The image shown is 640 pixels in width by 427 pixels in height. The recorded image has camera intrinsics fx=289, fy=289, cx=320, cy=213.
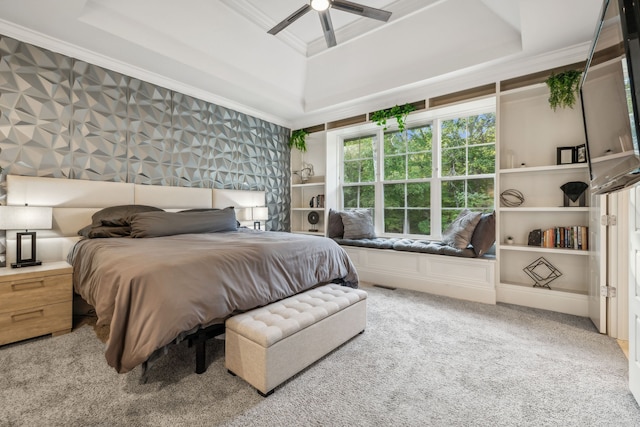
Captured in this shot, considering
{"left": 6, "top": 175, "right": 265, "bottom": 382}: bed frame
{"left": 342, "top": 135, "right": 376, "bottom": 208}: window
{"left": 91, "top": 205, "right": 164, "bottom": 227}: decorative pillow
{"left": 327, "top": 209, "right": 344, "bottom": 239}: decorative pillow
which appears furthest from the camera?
{"left": 342, "top": 135, "right": 376, "bottom": 208}: window

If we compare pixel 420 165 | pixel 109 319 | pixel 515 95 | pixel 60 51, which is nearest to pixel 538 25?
pixel 515 95

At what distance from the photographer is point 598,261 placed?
246 centimetres

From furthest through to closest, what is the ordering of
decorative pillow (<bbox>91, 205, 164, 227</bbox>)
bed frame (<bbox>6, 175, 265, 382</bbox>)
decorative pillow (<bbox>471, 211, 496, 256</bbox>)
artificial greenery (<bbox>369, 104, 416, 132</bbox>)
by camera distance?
artificial greenery (<bbox>369, 104, 416, 132</bbox>) → decorative pillow (<bbox>471, 211, 496, 256</bbox>) → decorative pillow (<bbox>91, 205, 164, 227</bbox>) → bed frame (<bbox>6, 175, 265, 382</bbox>)

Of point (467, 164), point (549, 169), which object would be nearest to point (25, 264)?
point (467, 164)

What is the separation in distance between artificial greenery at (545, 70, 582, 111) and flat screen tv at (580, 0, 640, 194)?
48.2 inches

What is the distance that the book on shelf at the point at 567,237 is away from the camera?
9.32 feet

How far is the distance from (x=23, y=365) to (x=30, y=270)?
711mm

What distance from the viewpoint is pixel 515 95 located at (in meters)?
3.29

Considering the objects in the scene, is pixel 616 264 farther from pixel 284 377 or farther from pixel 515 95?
pixel 284 377

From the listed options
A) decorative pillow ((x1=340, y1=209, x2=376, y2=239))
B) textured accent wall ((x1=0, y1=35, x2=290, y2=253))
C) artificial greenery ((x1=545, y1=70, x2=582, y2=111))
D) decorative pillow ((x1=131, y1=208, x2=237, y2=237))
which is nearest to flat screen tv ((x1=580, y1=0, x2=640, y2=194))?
artificial greenery ((x1=545, y1=70, x2=582, y2=111))

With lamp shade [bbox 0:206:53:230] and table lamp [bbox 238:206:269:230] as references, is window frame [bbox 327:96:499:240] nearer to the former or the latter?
table lamp [bbox 238:206:269:230]

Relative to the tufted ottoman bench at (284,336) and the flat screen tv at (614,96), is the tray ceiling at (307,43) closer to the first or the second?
the flat screen tv at (614,96)

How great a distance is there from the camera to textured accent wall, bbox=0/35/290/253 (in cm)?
262

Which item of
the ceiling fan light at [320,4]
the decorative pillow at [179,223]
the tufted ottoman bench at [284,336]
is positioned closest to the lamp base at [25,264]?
the decorative pillow at [179,223]
